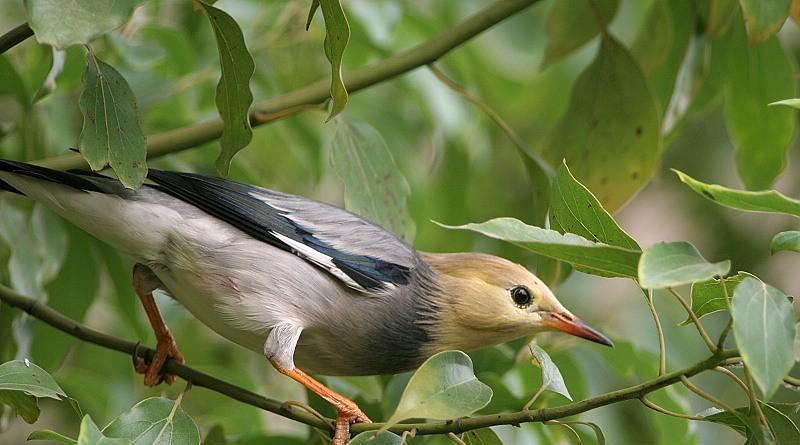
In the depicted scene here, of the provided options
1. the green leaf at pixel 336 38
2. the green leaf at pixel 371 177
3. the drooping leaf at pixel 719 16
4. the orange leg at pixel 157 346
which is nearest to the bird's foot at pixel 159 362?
the orange leg at pixel 157 346

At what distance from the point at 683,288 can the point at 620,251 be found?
3.97 metres

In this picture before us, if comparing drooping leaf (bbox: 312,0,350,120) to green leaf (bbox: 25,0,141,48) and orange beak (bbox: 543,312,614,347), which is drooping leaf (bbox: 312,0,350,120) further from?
orange beak (bbox: 543,312,614,347)

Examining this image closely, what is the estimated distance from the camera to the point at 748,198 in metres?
1.77

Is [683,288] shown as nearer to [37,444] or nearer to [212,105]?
[212,105]

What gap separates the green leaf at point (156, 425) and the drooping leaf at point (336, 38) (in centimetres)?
76

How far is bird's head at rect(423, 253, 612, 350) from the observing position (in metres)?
2.88

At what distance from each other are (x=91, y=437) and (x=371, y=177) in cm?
133

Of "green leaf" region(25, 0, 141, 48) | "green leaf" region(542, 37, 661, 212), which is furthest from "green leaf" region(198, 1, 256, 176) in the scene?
"green leaf" region(542, 37, 661, 212)

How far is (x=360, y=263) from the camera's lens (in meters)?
2.82

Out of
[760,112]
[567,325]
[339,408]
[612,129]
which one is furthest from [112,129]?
[760,112]

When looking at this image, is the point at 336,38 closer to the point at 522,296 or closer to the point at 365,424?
the point at 365,424

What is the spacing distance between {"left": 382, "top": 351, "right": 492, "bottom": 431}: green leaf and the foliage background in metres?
0.84

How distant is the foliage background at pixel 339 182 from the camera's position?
3172mm

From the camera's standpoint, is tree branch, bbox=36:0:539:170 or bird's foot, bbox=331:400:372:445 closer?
bird's foot, bbox=331:400:372:445
